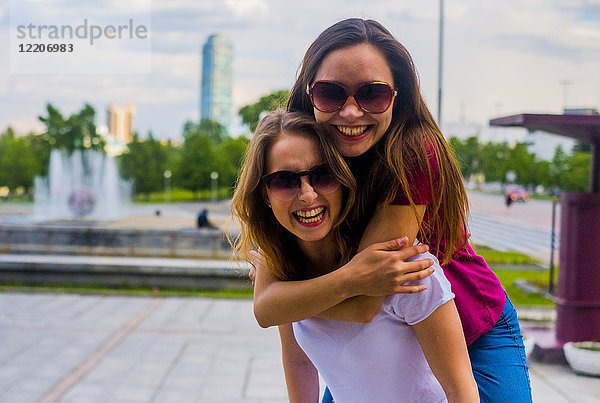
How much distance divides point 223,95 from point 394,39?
7936 inches

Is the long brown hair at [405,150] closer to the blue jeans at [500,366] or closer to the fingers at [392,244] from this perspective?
the fingers at [392,244]

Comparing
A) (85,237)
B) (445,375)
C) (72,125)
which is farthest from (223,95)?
(445,375)

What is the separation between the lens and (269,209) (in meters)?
1.71

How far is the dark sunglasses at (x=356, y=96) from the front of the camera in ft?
5.03

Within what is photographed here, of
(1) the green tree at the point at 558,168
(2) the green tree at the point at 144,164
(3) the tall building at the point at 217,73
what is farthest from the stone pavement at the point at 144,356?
(3) the tall building at the point at 217,73

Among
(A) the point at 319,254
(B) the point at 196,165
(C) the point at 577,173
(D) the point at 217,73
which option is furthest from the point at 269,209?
(D) the point at 217,73

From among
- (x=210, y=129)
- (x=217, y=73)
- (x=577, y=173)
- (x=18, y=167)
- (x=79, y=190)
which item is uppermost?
(x=217, y=73)

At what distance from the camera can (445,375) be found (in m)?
1.49

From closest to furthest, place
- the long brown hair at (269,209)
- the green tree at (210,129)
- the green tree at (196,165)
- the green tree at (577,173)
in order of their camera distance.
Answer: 1. the long brown hair at (269,209)
2. the green tree at (577,173)
3. the green tree at (196,165)
4. the green tree at (210,129)

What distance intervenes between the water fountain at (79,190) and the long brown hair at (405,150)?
25.3 meters

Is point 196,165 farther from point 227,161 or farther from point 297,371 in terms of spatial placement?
point 297,371

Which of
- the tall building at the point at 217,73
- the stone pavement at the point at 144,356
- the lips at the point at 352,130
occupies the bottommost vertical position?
the stone pavement at the point at 144,356

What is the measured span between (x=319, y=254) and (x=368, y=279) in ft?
0.80

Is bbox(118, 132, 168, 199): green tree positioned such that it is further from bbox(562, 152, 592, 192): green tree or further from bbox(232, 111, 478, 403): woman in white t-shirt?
bbox(232, 111, 478, 403): woman in white t-shirt
